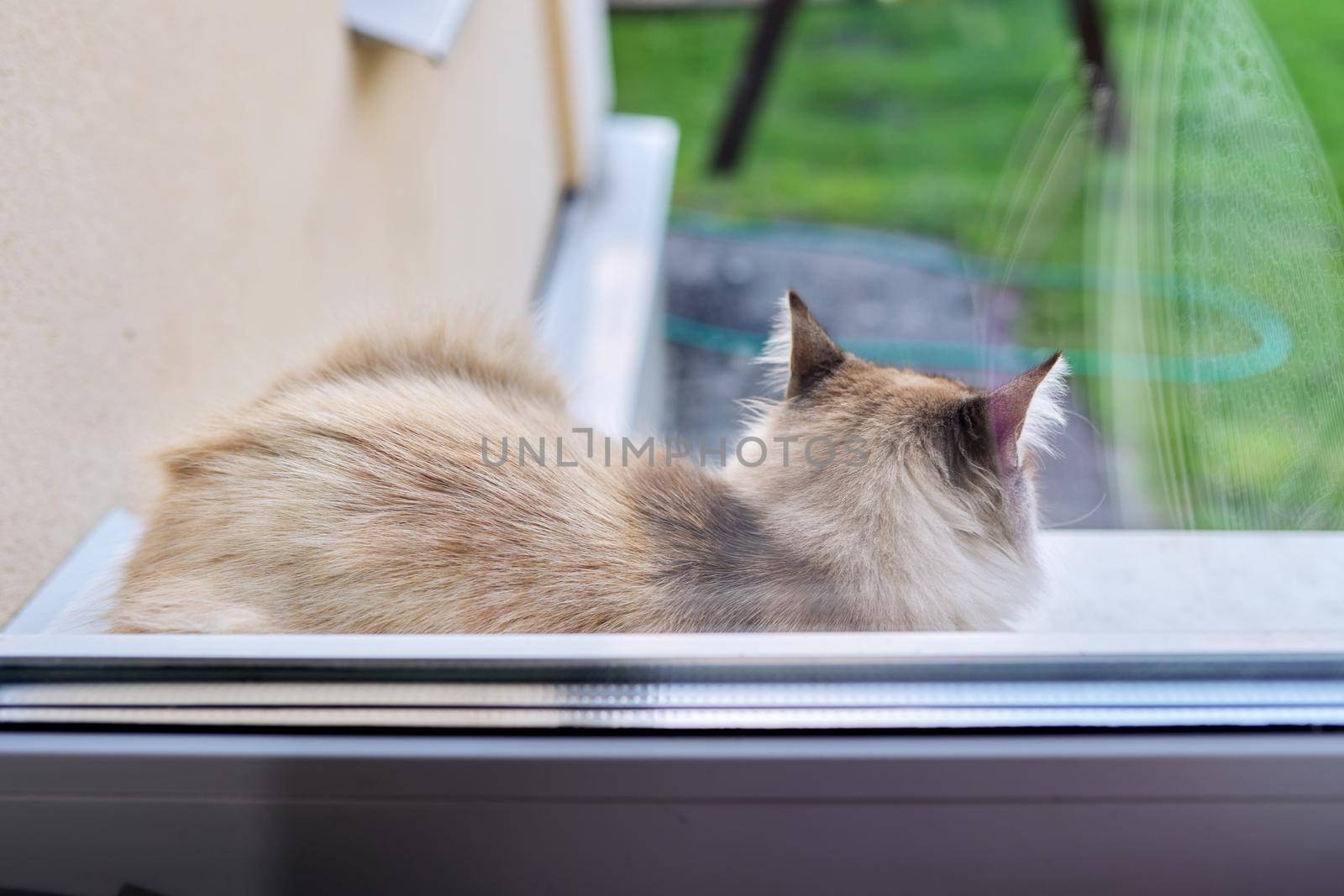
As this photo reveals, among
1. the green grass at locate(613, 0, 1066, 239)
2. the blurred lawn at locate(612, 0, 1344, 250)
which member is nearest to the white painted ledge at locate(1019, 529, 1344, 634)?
the blurred lawn at locate(612, 0, 1344, 250)

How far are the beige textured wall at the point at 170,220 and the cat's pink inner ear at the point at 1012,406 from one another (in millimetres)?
533

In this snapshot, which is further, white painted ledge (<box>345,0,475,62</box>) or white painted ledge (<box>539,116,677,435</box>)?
white painted ledge (<box>539,116,677,435</box>)

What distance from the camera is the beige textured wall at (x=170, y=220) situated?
0.75 m

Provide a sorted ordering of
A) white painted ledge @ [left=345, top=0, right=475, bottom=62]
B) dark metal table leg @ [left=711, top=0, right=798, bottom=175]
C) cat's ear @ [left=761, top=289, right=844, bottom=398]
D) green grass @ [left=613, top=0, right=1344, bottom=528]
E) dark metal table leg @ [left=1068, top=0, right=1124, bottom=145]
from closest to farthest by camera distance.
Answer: green grass @ [left=613, top=0, right=1344, bottom=528], cat's ear @ [left=761, top=289, right=844, bottom=398], dark metal table leg @ [left=1068, top=0, right=1124, bottom=145], white painted ledge @ [left=345, top=0, right=475, bottom=62], dark metal table leg @ [left=711, top=0, right=798, bottom=175]

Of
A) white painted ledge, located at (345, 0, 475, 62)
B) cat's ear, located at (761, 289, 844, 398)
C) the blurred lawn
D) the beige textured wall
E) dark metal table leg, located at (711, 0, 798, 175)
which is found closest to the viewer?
the beige textured wall

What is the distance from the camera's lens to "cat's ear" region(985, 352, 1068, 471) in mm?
715

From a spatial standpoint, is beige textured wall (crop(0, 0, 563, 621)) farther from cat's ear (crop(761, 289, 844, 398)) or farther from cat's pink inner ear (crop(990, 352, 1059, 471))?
cat's pink inner ear (crop(990, 352, 1059, 471))

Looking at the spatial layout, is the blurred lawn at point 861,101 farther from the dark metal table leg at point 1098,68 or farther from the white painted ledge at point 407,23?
the white painted ledge at point 407,23

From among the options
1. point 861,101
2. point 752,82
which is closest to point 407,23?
point 752,82

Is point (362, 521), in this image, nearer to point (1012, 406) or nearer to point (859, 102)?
point (1012, 406)

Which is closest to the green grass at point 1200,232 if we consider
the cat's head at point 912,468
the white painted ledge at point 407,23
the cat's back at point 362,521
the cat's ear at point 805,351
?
the cat's head at point 912,468

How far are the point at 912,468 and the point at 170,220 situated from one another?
2.31ft

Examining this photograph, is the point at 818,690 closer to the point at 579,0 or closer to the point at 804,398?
the point at 804,398

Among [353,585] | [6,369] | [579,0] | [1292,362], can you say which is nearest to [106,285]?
[6,369]
